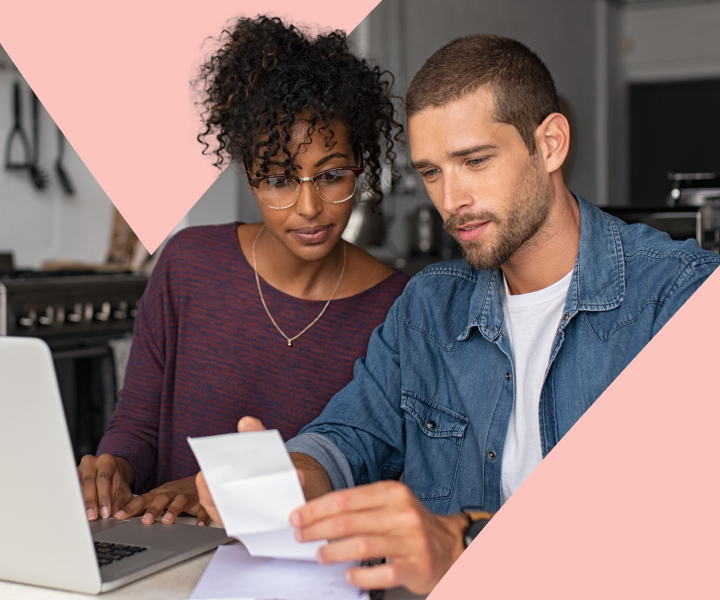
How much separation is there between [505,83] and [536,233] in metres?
0.23

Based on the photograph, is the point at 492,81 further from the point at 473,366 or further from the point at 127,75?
the point at 127,75

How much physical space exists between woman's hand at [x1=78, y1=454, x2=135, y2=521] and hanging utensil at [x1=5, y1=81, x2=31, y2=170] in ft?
7.50

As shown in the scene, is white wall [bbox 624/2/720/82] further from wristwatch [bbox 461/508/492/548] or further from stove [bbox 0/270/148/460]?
wristwatch [bbox 461/508/492/548]

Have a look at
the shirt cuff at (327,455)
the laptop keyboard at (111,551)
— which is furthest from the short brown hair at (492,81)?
the laptop keyboard at (111,551)

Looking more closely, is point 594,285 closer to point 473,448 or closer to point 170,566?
point 473,448

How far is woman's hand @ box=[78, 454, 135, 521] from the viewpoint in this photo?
3.78 ft

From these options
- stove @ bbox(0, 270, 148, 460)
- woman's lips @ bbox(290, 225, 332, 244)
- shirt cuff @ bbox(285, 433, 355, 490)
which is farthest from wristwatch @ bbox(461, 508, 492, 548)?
stove @ bbox(0, 270, 148, 460)

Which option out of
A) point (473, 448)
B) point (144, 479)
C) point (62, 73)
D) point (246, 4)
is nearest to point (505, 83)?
point (246, 4)

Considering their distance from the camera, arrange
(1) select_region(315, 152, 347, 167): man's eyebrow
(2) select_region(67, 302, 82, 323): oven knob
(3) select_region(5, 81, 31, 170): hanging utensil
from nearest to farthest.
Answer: (1) select_region(315, 152, 347, 167): man's eyebrow
(2) select_region(67, 302, 82, 323): oven knob
(3) select_region(5, 81, 31, 170): hanging utensil

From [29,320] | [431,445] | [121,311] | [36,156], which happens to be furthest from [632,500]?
[36,156]

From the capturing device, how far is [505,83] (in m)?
1.23

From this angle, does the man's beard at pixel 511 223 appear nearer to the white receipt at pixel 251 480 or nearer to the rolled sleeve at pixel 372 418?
the rolled sleeve at pixel 372 418

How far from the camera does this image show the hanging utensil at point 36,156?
3.36m

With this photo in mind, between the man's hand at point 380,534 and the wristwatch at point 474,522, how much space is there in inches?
2.1
